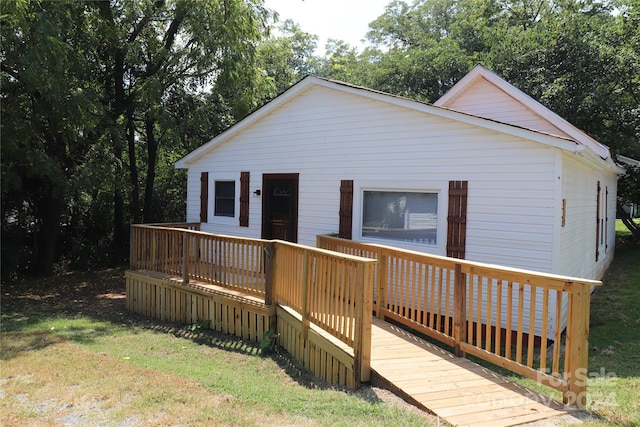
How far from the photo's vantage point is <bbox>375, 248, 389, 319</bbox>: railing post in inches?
236

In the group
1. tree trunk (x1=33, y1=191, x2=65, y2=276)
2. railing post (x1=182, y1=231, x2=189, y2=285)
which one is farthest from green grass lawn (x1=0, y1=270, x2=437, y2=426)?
tree trunk (x1=33, y1=191, x2=65, y2=276)

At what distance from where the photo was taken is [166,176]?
17.7 meters

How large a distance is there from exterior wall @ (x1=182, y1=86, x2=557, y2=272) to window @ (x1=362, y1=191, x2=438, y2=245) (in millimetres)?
125

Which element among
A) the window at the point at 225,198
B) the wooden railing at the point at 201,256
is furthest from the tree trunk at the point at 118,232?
the wooden railing at the point at 201,256

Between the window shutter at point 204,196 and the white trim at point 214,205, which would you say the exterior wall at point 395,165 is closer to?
the white trim at point 214,205

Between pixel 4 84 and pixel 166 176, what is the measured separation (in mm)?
8413

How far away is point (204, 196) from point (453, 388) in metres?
8.22

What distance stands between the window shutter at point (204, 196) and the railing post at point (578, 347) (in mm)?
8718

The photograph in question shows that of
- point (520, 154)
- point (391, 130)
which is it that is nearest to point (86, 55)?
point (391, 130)

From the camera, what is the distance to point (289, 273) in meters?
5.76

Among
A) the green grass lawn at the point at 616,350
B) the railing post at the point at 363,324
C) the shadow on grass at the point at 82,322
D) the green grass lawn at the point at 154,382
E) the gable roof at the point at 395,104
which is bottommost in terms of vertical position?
the shadow on grass at the point at 82,322

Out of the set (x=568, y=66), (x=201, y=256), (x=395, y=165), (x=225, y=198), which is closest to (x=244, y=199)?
(x=225, y=198)

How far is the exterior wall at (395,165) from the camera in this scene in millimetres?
6008

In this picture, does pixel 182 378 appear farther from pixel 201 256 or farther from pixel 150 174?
pixel 150 174
